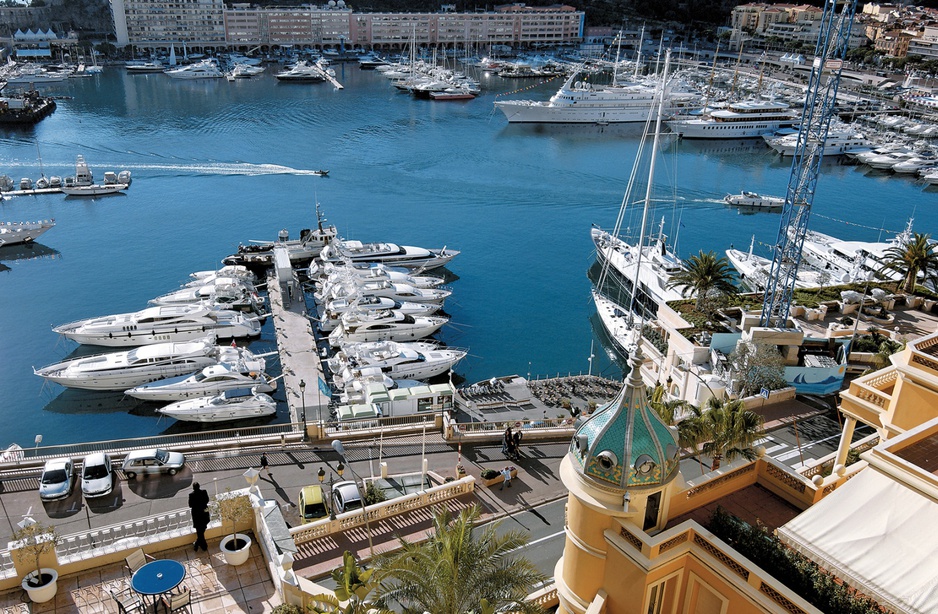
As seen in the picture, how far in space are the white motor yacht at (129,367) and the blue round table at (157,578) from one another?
87.3 ft

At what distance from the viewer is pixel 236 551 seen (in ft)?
50.9

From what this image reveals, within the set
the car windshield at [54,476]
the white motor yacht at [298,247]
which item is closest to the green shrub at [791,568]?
the car windshield at [54,476]

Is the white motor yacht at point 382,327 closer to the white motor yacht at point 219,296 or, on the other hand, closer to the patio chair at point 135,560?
the white motor yacht at point 219,296

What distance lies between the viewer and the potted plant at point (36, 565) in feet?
46.8

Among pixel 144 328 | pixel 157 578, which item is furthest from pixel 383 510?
pixel 144 328

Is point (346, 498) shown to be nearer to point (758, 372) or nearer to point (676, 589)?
point (676, 589)

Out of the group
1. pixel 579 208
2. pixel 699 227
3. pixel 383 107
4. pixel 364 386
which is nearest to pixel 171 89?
pixel 383 107

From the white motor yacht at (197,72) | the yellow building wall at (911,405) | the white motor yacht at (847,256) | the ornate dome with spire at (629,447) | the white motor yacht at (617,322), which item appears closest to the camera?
the ornate dome with spire at (629,447)

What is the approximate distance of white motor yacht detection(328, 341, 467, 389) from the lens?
3872cm

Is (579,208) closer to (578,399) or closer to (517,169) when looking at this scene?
(517,169)

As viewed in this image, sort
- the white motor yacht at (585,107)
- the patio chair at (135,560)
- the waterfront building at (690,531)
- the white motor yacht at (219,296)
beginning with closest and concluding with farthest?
the waterfront building at (690,531)
the patio chair at (135,560)
the white motor yacht at (219,296)
the white motor yacht at (585,107)

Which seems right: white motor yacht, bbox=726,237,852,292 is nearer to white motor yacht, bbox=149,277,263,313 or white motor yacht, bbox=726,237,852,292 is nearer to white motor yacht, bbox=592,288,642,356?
white motor yacht, bbox=592,288,642,356

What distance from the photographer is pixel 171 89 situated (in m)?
130

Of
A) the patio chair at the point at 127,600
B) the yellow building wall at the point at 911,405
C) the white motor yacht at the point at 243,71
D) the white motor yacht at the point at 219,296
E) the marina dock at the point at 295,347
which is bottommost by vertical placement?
the marina dock at the point at 295,347
